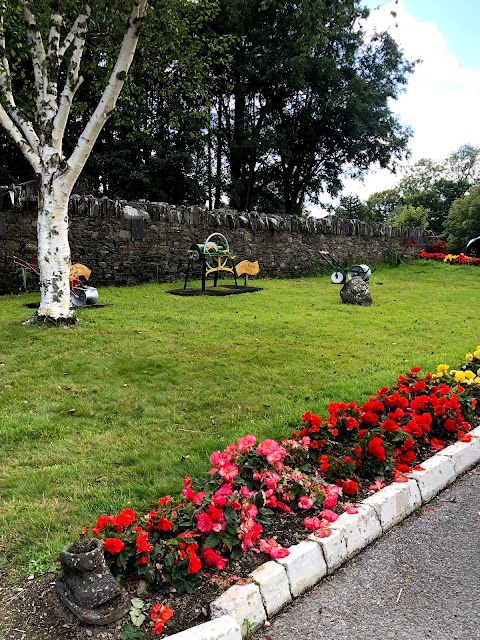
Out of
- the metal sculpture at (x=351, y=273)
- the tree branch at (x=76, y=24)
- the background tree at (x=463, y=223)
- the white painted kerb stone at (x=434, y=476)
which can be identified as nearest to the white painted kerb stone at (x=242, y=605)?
the white painted kerb stone at (x=434, y=476)

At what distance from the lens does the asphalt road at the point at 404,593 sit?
6.86 feet

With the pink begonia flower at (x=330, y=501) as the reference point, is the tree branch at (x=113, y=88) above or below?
above

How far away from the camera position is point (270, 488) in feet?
9.55

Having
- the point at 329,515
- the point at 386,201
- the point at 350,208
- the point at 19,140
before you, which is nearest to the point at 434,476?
the point at 329,515

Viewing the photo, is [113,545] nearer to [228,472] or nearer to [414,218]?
[228,472]

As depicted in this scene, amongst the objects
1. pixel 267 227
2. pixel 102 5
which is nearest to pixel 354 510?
pixel 102 5

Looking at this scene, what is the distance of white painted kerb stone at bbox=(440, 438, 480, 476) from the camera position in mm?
3633

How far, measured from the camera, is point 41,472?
132 inches

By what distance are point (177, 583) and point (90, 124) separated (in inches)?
285

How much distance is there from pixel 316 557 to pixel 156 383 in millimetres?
3222

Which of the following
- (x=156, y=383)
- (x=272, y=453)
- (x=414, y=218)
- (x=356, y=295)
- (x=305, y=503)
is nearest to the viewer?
(x=305, y=503)

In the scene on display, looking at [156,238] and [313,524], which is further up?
[156,238]

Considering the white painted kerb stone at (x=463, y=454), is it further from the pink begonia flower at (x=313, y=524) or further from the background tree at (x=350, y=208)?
the background tree at (x=350, y=208)

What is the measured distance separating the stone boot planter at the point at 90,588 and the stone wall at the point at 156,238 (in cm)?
1028
